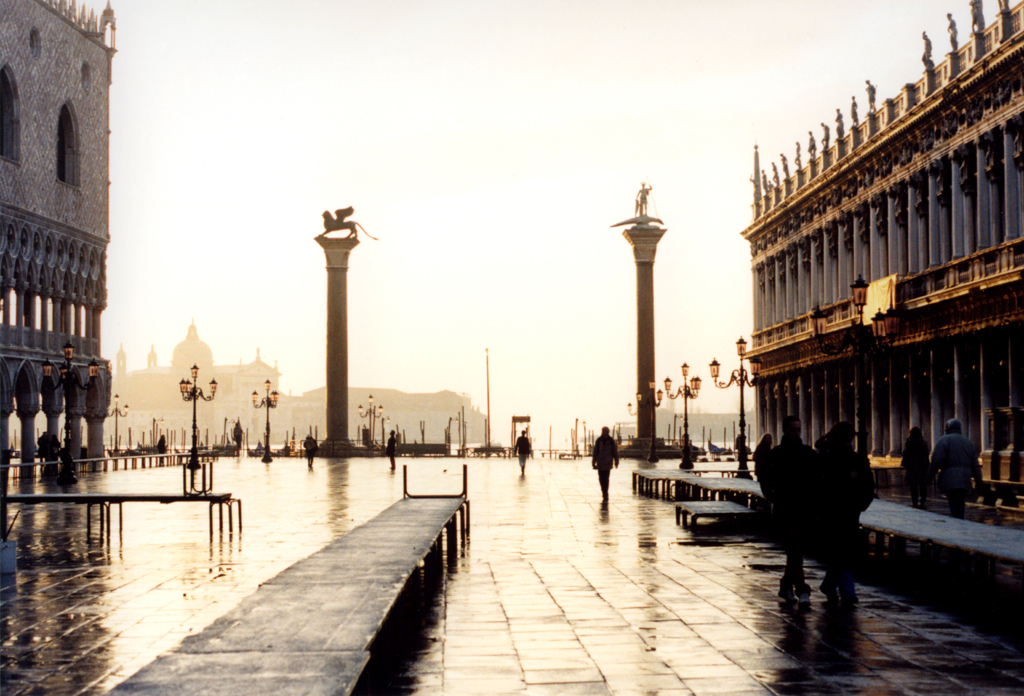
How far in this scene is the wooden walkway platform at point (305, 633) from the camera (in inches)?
193

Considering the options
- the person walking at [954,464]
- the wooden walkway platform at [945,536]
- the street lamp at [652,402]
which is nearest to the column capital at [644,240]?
the street lamp at [652,402]

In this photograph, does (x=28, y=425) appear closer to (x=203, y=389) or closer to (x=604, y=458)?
(x=604, y=458)

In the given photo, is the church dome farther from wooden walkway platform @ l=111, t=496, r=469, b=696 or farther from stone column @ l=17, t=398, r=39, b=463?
wooden walkway platform @ l=111, t=496, r=469, b=696

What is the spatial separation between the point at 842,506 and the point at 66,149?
4710 cm

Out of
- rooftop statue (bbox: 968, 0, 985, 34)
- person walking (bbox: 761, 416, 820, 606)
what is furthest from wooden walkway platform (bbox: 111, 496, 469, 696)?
rooftop statue (bbox: 968, 0, 985, 34)

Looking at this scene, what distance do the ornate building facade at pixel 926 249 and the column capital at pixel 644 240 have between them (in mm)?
6160

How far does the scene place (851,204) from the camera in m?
42.5

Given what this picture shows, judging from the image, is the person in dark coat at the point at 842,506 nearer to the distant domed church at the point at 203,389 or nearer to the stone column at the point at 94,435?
the stone column at the point at 94,435

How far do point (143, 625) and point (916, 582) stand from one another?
6.54 metres

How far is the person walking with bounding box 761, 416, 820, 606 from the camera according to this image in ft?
Result: 32.4

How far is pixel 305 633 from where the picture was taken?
237 inches

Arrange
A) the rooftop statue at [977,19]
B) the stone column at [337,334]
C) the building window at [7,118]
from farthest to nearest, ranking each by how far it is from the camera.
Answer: the stone column at [337,334], the building window at [7,118], the rooftop statue at [977,19]

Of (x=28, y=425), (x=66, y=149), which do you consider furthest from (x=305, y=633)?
(x=66, y=149)

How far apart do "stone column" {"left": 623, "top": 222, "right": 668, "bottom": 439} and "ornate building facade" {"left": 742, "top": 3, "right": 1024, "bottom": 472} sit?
18.9ft
